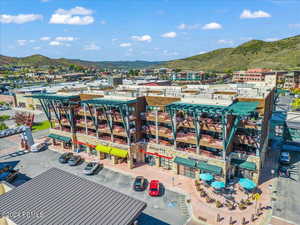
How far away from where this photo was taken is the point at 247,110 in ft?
97.8

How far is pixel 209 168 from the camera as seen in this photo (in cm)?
3553

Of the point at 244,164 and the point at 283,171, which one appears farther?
the point at 283,171

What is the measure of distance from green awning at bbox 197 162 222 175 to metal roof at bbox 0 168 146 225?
1721cm

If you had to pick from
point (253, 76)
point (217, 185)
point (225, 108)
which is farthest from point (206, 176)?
point (253, 76)

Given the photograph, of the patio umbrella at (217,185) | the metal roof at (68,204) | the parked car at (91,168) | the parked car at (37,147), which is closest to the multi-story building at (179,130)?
the patio umbrella at (217,185)

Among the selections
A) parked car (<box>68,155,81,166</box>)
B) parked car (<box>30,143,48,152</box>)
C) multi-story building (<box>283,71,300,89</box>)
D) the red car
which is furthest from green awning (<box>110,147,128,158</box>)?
multi-story building (<box>283,71,300,89</box>)

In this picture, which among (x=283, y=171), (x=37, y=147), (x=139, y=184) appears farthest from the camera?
(x=37, y=147)

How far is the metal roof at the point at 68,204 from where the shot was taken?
1919cm

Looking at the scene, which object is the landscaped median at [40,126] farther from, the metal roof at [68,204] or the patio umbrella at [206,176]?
the patio umbrella at [206,176]

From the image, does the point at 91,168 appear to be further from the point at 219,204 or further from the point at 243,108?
the point at 243,108

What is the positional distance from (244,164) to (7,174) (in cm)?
4557

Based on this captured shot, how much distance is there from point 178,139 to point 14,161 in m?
40.7

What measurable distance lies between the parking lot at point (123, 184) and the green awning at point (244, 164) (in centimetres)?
1166

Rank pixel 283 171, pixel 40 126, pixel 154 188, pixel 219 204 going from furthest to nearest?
1. pixel 40 126
2. pixel 283 171
3. pixel 154 188
4. pixel 219 204
